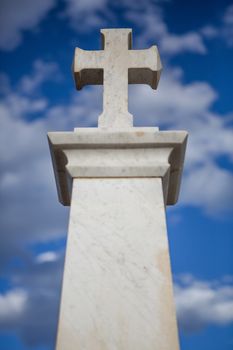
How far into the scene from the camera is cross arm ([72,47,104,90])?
397cm

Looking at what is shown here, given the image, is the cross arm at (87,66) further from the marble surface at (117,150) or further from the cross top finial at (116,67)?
A: the marble surface at (117,150)

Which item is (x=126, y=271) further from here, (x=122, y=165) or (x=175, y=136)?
(x=175, y=136)

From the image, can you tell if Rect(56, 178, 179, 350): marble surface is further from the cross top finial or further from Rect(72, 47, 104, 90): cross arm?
Rect(72, 47, 104, 90): cross arm

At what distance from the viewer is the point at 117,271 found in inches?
115

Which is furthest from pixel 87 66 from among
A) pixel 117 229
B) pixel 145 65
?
pixel 117 229

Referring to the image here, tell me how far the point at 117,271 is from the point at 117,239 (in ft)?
0.79

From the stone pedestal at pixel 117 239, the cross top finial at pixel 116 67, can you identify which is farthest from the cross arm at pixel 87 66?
the stone pedestal at pixel 117 239

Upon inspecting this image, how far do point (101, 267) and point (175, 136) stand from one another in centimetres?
120

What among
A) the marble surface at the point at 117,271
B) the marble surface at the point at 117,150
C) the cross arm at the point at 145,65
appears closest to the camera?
the marble surface at the point at 117,271

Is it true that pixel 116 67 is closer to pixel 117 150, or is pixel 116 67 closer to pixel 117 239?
pixel 117 150

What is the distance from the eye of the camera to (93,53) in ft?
13.2

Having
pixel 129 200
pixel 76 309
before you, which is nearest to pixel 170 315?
pixel 76 309

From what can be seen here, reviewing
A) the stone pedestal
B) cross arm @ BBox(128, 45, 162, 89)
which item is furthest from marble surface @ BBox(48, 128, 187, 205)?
cross arm @ BBox(128, 45, 162, 89)

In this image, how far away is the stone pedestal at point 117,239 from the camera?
2.71 metres
